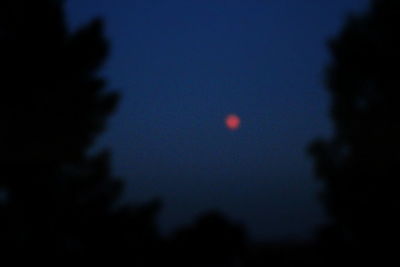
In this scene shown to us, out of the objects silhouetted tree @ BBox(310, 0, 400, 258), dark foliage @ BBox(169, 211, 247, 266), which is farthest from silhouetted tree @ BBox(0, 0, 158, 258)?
silhouetted tree @ BBox(310, 0, 400, 258)

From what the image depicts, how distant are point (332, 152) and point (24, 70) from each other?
5.89 m

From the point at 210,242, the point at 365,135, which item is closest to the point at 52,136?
the point at 210,242

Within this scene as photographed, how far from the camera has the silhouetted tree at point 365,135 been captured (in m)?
8.55

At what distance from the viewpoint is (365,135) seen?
902 centimetres

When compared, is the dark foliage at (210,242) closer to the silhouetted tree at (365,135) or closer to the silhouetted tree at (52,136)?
the silhouetted tree at (52,136)

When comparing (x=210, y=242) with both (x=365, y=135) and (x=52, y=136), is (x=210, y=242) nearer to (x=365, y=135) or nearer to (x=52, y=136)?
(x=52, y=136)

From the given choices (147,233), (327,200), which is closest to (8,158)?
(147,233)

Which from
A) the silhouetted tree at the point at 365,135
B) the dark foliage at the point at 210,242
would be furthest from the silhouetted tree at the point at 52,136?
the silhouetted tree at the point at 365,135

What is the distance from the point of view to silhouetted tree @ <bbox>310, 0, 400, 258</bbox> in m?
8.55

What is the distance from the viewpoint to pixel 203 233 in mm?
13547

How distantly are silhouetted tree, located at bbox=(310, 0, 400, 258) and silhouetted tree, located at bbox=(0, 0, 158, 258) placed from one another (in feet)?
14.8

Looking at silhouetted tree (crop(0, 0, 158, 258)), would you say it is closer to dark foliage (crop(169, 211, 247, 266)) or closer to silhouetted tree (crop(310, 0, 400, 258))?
dark foliage (crop(169, 211, 247, 266))

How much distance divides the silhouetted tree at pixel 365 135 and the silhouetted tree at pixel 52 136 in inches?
177

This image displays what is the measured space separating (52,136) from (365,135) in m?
5.84
